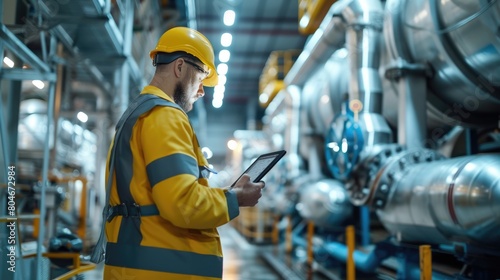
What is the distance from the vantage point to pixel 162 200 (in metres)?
1.64

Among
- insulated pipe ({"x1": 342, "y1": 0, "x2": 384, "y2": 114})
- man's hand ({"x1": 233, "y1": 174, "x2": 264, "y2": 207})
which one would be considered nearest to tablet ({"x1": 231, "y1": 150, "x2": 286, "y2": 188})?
man's hand ({"x1": 233, "y1": 174, "x2": 264, "y2": 207})

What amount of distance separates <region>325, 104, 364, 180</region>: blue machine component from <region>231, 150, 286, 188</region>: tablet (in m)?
2.32

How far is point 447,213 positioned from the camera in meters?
3.01

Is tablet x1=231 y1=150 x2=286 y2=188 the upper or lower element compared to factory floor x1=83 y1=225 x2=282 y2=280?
Result: upper

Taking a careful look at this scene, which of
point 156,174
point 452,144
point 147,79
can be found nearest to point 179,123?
point 156,174

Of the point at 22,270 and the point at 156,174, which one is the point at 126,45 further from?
the point at 156,174

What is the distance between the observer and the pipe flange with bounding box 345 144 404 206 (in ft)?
13.0

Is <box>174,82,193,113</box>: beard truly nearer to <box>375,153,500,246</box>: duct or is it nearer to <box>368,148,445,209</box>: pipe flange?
<box>375,153,500,246</box>: duct

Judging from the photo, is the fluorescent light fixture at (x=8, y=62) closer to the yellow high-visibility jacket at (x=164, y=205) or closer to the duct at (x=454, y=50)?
the yellow high-visibility jacket at (x=164, y=205)

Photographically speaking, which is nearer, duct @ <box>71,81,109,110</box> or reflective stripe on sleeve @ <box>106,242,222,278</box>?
reflective stripe on sleeve @ <box>106,242,222,278</box>

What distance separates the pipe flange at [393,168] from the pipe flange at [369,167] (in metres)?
0.05

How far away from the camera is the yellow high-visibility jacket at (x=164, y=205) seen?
5.38 ft

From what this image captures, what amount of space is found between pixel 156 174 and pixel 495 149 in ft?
13.4

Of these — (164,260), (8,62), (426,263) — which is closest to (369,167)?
(426,263)
